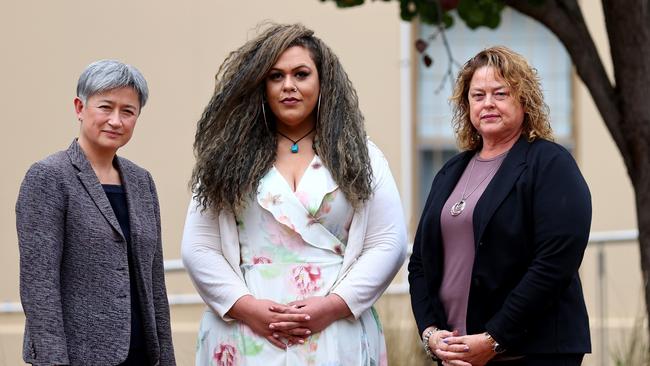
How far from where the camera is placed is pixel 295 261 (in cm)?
473

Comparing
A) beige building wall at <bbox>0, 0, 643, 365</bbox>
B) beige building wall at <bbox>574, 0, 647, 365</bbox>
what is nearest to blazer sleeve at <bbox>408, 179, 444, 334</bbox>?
beige building wall at <bbox>574, 0, 647, 365</bbox>

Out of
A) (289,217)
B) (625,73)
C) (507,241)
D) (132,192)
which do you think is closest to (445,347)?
(507,241)

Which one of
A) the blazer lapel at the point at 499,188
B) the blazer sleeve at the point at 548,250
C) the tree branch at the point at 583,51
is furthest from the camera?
the tree branch at the point at 583,51

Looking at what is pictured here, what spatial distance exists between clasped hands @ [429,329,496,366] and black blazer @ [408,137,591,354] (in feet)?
0.16

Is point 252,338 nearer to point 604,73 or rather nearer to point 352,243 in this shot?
point 352,243

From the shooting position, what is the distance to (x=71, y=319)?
436 cm

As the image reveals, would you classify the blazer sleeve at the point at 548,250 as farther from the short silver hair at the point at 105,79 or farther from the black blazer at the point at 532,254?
the short silver hair at the point at 105,79

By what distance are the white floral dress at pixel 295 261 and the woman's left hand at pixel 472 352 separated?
368mm

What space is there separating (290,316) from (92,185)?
2.62 feet

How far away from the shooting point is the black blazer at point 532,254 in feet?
14.5

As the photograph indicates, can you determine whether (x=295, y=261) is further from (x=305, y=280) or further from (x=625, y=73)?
(x=625, y=73)

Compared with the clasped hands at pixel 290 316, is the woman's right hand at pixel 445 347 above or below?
below

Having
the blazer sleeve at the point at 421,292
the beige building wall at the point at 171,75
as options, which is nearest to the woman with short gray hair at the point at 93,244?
the blazer sleeve at the point at 421,292

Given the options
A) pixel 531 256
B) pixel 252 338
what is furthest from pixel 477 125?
pixel 252 338
